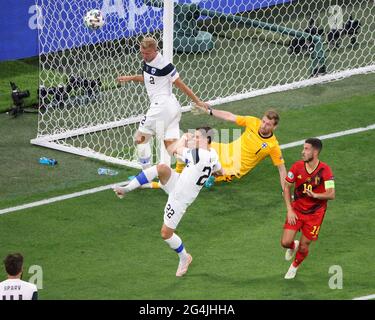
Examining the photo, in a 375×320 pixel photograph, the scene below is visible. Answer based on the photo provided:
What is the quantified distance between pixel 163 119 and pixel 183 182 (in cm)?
226

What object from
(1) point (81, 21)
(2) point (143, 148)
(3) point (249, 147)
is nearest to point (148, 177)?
(2) point (143, 148)

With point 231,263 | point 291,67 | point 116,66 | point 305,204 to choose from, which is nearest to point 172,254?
point 231,263

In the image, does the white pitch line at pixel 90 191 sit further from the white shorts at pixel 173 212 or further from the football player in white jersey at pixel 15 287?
the football player in white jersey at pixel 15 287

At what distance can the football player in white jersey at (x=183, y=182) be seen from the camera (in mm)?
15164

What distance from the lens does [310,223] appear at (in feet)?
49.1

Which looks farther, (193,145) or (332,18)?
(332,18)

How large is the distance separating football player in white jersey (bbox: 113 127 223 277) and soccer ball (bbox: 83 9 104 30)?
420cm

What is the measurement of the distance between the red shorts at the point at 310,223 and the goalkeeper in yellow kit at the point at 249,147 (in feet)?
6.37

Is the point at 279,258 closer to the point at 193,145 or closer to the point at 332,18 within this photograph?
the point at 193,145

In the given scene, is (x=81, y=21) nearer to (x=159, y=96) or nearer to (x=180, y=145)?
(x=159, y=96)

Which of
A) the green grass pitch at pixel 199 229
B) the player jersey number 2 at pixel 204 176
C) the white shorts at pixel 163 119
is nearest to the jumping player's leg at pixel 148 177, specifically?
the player jersey number 2 at pixel 204 176

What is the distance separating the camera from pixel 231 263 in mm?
15570

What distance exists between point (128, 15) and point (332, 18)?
3807mm

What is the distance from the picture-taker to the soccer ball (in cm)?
1905
